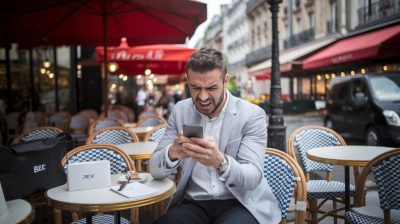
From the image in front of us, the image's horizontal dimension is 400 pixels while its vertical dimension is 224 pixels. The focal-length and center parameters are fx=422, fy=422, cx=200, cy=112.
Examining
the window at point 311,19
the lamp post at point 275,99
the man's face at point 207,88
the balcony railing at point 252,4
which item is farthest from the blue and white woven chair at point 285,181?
the balcony railing at point 252,4

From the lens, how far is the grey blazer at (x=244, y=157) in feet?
7.97

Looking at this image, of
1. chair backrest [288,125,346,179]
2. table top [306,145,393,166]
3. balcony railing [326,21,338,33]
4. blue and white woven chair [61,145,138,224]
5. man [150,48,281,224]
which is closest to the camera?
man [150,48,281,224]

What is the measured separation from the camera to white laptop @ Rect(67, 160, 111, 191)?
8.29 feet

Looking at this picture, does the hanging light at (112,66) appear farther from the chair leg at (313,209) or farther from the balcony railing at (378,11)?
the balcony railing at (378,11)

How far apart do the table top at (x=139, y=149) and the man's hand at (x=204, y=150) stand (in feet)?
6.24

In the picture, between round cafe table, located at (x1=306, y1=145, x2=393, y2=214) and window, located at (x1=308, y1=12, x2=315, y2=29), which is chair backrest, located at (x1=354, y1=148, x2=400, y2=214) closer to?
round cafe table, located at (x1=306, y1=145, x2=393, y2=214)

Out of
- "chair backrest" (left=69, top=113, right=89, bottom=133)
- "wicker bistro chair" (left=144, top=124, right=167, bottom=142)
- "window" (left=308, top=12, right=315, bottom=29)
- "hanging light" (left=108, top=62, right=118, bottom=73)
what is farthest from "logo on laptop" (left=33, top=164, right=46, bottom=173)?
"window" (left=308, top=12, right=315, bottom=29)

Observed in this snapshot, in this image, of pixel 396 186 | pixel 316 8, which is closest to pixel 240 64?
pixel 316 8

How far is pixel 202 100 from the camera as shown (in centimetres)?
254

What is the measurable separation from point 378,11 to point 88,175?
1853cm

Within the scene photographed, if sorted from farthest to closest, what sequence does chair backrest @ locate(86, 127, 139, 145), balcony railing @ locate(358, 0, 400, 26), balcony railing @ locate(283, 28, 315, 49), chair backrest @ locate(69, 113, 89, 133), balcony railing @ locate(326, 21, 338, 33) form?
balcony railing @ locate(283, 28, 315, 49) → balcony railing @ locate(326, 21, 338, 33) → balcony railing @ locate(358, 0, 400, 26) → chair backrest @ locate(69, 113, 89, 133) → chair backrest @ locate(86, 127, 139, 145)

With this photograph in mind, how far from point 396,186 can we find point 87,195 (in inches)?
78.0

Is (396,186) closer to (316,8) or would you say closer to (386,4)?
(386,4)

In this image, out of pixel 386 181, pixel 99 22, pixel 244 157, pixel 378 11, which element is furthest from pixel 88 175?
pixel 378 11
